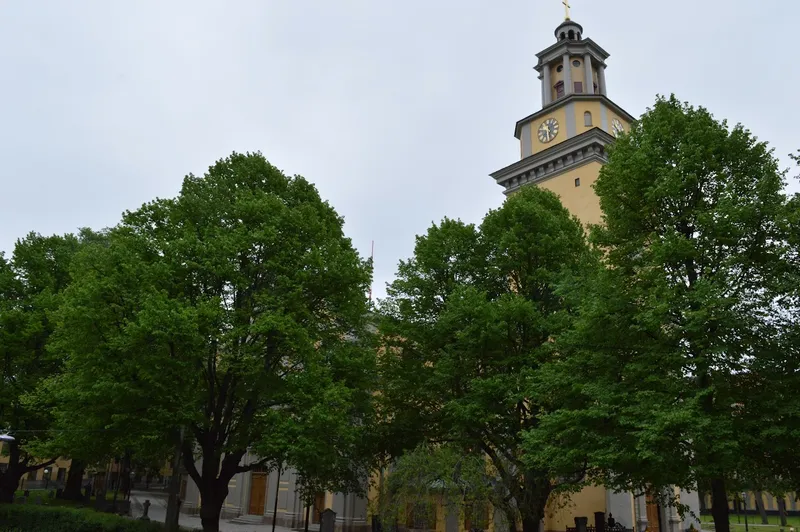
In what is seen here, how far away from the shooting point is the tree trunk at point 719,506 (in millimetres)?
14132

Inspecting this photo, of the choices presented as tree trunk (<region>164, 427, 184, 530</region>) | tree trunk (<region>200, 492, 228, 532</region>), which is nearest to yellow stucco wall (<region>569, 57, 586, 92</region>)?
tree trunk (<region>164, 427, 184, 530</region>)

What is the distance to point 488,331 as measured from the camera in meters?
19.6

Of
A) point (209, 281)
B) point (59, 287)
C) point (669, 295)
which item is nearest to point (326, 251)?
point (209, 281)

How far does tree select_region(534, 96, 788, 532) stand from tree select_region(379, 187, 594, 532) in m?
2.26

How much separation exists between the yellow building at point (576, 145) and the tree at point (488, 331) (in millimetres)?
9953

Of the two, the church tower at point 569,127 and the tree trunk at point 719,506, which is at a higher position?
the church tower at point 569,127

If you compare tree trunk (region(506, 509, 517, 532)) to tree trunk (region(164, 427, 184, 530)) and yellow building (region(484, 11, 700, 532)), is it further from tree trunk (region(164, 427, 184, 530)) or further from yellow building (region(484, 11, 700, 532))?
tree trunk (region(164, 427, 184, 530))

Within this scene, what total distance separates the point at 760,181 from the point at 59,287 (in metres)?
31.9

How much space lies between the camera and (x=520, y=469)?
1980cm

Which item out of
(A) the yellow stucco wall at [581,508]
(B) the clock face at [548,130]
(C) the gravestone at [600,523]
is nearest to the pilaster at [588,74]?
(B) the clock face at [548,130]

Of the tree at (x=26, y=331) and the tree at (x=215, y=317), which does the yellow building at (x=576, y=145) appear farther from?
the tree at (x=26, y=331)

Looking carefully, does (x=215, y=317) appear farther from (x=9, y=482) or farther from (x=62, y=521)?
(x=9, y=482)

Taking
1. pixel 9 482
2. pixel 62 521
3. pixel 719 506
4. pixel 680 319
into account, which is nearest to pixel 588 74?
pixel 680 319

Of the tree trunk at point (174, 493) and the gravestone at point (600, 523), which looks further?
the gravestone at point (600, 523)
